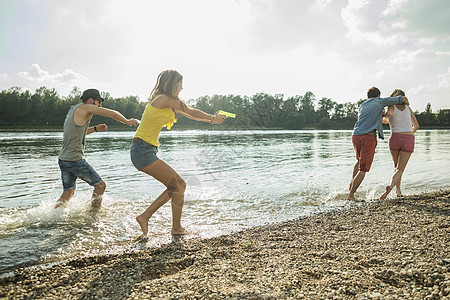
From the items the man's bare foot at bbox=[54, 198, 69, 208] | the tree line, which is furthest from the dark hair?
the tree line

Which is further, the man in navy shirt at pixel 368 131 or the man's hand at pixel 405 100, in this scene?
the man in navy shirt at pixel 368 131

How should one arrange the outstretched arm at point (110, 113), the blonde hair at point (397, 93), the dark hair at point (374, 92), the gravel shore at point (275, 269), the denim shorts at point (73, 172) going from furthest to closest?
the dark hair at point (374, 92) → the blonde hair at point (397, 93) → the denim shorts at point (73, 172) → the outstretched arm at point (110, 113) → the gravel shore at point (275, 269)

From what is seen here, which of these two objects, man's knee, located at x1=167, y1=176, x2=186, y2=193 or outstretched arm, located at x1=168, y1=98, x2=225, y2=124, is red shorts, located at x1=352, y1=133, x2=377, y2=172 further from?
man's knee, located at x1=167, y1=176, x2=186, y2=193

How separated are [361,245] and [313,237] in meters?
0.71

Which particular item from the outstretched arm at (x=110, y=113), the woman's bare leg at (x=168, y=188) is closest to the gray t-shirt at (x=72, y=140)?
the outstretched arm at (x=110, y=113)

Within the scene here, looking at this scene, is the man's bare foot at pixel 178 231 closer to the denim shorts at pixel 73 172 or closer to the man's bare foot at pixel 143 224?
the man's bare foot at pixel 143 224

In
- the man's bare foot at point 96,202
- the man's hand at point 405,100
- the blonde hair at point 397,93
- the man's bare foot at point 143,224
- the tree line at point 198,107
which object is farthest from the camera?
the tree line at point 198,107

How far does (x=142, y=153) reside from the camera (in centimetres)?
443

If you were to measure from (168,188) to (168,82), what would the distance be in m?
1.66

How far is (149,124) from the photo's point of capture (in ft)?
14.6

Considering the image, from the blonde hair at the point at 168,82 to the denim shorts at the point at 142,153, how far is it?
0.81 metres

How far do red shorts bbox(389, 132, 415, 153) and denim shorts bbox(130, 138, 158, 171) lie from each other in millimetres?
5827

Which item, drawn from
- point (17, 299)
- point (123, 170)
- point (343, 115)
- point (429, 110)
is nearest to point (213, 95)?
point (343, 115)

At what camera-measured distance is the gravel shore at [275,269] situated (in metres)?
2.67
